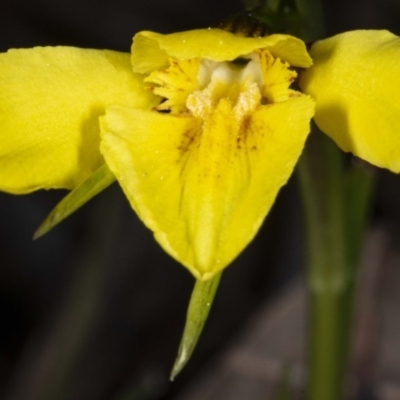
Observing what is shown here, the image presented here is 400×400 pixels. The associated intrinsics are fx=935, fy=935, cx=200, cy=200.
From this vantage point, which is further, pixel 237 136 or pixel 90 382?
pixel 90 382

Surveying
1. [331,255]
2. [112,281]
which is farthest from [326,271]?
[112,281]

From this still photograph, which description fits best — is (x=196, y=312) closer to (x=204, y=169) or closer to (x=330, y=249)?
(x=204, y=169)

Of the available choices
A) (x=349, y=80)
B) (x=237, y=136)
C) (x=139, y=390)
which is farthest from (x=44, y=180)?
(x=139, y=390)

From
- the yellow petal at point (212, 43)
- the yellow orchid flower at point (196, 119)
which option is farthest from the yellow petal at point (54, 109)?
the yellow petal at point (212, 43)

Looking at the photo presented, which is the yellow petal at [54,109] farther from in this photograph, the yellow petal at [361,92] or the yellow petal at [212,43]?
the yellow petal at [361,92]

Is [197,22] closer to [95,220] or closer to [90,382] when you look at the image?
[95,220]

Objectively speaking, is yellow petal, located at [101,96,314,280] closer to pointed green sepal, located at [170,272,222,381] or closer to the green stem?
pointed green sepal, located at [170,272,222,381]
